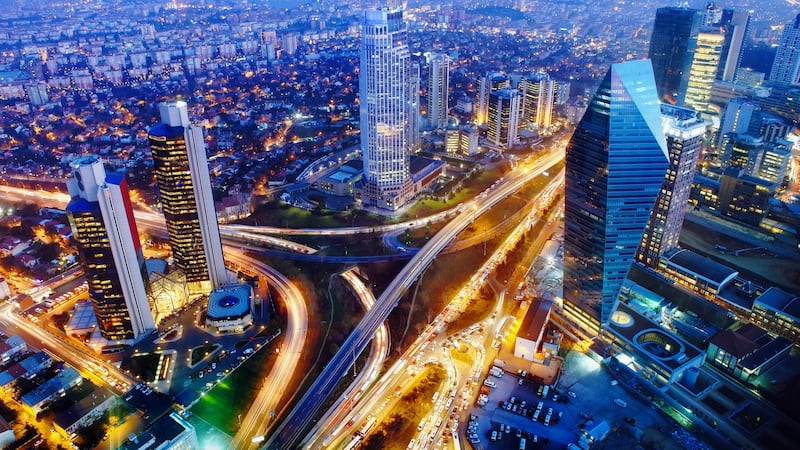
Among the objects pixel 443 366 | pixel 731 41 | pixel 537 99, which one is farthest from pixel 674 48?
pixel 443 366

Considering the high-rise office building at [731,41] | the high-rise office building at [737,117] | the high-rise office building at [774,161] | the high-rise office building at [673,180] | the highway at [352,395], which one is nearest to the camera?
the highway at [352,395]

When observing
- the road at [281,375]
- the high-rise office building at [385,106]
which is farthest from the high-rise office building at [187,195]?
the high-rise office building at [385,106]

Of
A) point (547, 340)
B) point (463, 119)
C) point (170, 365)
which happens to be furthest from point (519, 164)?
point (170, 365)

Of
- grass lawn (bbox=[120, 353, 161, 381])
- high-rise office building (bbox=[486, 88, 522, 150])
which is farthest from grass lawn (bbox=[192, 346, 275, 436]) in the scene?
high-rise office building (bbox=[486, 88, 522, 150])

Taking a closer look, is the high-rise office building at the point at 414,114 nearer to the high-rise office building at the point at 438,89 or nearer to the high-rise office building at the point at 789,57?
the high-rise office building at the point at 438,89

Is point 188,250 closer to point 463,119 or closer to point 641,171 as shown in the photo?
point 641,171

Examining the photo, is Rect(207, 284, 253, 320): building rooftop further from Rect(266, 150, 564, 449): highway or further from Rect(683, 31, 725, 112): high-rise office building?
Rect(683, 31, 725, 112): high-rise office building

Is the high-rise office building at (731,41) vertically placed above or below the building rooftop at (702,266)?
above
